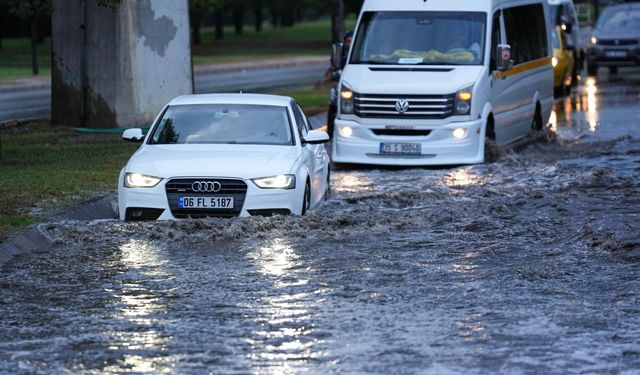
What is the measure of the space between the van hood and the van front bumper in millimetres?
501

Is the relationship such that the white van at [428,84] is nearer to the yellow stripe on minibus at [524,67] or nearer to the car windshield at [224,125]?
the yellow stripe on minibus at [524,67]

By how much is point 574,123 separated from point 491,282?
716 inches

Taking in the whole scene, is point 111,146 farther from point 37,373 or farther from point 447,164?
point 37,373

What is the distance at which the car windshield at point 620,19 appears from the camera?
46.8 metres

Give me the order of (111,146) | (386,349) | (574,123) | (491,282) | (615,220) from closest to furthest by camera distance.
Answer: (386,349) < (491,282) < (615,220) < (111,146) < (574,123)

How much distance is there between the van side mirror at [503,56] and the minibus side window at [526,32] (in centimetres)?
112

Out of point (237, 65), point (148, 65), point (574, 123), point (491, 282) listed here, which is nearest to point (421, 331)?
point (491, 282)

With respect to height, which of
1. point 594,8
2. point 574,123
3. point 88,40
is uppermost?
point 88,40

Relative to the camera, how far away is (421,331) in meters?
9.27

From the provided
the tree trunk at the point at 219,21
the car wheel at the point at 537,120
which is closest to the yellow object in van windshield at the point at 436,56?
the car wheel at the point at 537,120

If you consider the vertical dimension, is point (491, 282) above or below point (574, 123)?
above

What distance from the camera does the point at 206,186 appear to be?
14195 mm

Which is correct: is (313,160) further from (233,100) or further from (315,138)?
(233,100)

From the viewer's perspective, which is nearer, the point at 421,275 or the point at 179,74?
the point at 421,275
